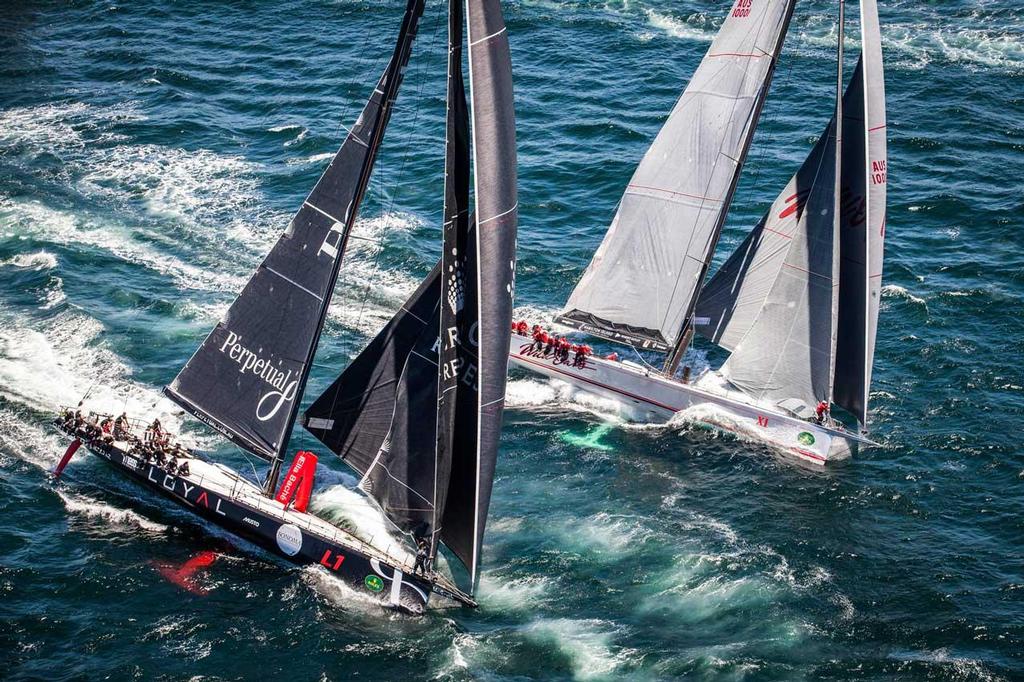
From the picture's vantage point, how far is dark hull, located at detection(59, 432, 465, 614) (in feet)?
124

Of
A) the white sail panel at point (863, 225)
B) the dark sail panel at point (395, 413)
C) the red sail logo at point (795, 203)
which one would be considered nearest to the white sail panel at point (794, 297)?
the red sail logo at point (795, 203)

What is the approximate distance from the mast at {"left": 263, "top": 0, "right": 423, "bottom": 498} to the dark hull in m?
1.63

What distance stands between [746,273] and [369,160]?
65.4 ft

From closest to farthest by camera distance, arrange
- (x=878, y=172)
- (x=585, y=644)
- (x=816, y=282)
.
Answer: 1. (x=585, y=644)
2. (x=878, y=172)
3. (x=816, y=282)

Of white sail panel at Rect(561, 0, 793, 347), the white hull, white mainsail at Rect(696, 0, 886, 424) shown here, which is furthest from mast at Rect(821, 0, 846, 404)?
white sail panel at Rect(561, 0, 793, 347)

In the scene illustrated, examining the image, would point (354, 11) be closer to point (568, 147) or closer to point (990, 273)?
point (568, 147)

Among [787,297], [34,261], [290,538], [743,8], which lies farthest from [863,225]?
[34,261]

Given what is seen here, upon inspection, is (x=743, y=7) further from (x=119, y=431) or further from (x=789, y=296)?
(x=119, y=431)

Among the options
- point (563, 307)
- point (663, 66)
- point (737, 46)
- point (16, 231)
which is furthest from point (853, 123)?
point (16, 231)

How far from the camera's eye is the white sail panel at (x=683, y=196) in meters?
45.8

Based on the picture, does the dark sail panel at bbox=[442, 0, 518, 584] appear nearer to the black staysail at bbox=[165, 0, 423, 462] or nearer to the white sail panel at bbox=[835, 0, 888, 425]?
the black staysail at bbox=[165, 0, 423, 462]

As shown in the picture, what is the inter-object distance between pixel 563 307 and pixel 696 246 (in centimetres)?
950

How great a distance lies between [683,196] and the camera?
4841 centimetres

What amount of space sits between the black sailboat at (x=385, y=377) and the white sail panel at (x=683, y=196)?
1208 cm
